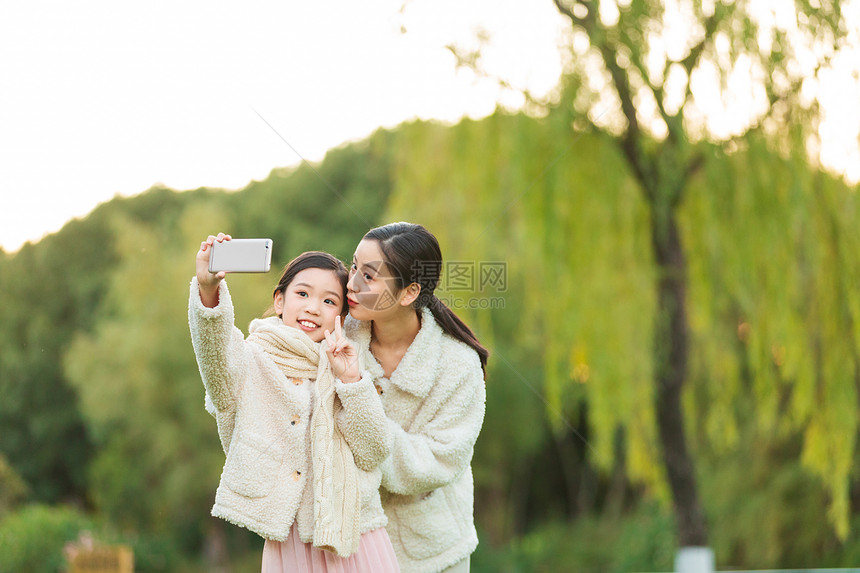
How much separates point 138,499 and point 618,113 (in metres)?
7.49

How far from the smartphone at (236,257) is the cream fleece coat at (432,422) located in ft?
1.48

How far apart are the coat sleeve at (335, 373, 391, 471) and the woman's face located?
0.65ft

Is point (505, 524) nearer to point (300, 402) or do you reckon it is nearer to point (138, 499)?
point (138, 499)

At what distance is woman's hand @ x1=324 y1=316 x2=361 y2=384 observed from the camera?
5.08 ft

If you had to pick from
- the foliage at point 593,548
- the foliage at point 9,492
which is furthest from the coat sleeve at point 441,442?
the foliage at point 593,548

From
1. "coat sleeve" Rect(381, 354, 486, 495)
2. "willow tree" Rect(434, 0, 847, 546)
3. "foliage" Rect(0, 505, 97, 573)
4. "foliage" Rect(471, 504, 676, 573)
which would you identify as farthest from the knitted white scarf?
"foliage" Rect(471, 504, 676, 573)

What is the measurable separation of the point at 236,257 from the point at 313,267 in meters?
0.28

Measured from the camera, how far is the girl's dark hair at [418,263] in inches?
69.6

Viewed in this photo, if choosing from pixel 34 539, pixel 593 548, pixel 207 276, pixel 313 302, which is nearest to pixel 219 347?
pixel 207 276

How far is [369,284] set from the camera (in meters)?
1.72

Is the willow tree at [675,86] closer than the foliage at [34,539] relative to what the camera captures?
Yes

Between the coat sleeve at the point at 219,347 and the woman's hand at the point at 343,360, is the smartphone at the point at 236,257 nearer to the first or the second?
the coat sleeve at the point at 219,347

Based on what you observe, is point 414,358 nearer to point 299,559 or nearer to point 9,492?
point 299,559

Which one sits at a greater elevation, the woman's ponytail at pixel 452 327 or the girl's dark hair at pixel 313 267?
the girl's dark hair at pixel 313 267
